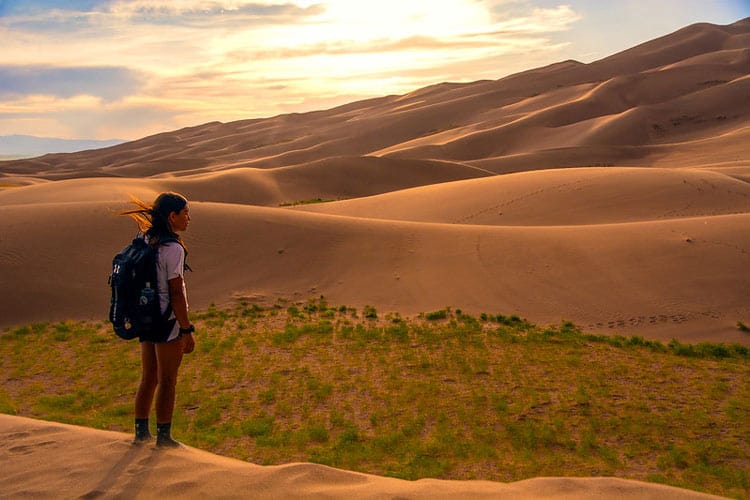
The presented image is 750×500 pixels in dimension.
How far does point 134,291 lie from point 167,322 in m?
0.35

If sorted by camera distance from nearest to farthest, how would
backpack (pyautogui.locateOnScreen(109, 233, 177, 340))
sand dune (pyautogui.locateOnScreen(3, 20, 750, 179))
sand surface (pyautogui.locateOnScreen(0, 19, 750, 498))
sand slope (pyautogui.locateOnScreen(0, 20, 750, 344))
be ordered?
1. sand surface (pyautogui.locateOnScreen(0, 19, 750, 498))
2. backpack (pyautogui.locateOnScreen(109, 233, 177, 340))
3. sand slope (pyautogui.locateOnScreen(0, 20, 750, 344))
4. sand dune (pyautogui.locateOnScreen(3, 20, 750, 179))

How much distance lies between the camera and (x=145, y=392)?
16.6ft

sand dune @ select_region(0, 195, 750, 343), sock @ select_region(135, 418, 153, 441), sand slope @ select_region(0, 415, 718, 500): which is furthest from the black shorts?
sand dune @ select_region(0, 195, 750, 343)

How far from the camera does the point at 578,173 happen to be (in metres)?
25.1

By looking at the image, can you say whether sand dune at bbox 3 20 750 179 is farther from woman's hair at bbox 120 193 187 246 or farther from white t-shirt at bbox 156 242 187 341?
white t-shirt at bbox 156 242 187 341

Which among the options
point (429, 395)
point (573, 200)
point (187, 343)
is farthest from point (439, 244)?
point (187, 343)

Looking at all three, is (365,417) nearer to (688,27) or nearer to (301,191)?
(301,191)

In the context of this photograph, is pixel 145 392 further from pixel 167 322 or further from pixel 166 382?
pixel 167 322

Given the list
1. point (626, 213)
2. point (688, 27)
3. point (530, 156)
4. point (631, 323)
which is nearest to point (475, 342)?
point (631, 323)

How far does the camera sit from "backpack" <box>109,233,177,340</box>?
4602 millimetres

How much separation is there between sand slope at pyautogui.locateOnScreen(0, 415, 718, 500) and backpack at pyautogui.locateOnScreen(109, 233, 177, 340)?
94cm

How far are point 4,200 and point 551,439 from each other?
2560 centimetres

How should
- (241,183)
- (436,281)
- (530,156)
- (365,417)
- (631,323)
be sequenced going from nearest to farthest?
(365,417), (631,323), (436,281), (241,183), (530,156)

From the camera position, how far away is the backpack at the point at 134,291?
4.60m
